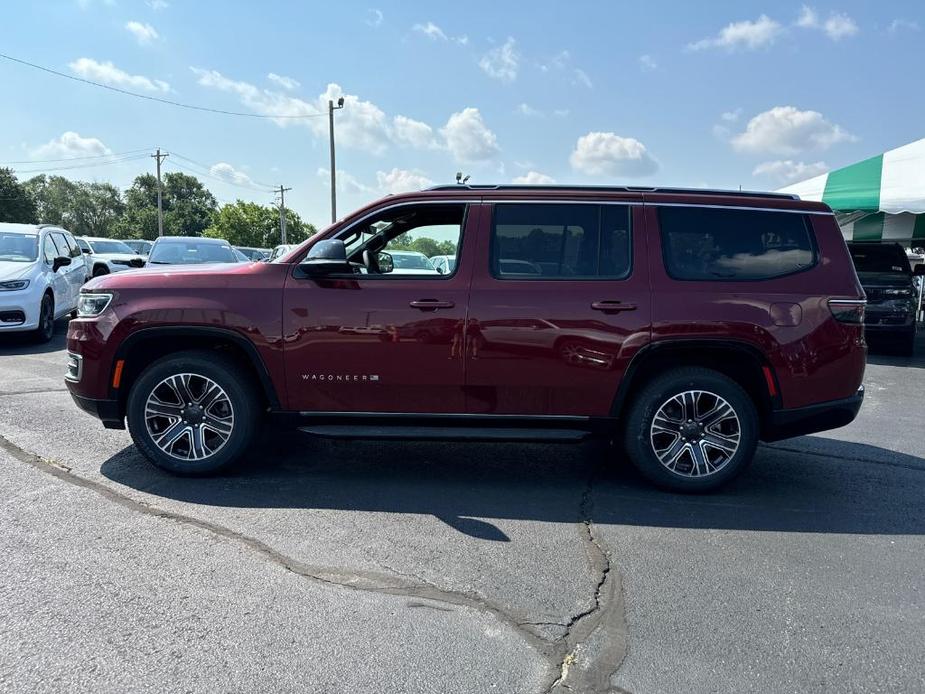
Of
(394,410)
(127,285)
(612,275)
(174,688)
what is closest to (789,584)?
(612,275)

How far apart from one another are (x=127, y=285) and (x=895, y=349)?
12.6 m

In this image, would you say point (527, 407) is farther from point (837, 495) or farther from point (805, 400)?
point (837, 495)

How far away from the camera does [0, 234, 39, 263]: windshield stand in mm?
10875

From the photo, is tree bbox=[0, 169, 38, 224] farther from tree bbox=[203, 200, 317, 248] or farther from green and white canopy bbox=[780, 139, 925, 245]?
green and white canopy bbox=[780, 139, 925, 245]

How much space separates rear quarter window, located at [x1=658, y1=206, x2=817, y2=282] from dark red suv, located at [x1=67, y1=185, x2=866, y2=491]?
1 centimetres

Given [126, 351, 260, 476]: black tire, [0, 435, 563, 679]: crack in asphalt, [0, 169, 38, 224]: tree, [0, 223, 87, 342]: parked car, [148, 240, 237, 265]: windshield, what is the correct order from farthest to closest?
[0, 169, 38, 224]: tree, [148, 240, 237, 265]: windshield, [0, 223, 87, 342]: parked car, [126, 351, 260, 476]: black tire, [0, 435, 563, 679]: crack in asphalt

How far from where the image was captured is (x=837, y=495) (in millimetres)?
4793

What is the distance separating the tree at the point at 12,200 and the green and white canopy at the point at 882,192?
6536 centimetres

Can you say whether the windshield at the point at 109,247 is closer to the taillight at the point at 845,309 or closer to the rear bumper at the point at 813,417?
the rear bumper at the point at 813,417

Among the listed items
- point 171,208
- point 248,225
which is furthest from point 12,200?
point 171,208

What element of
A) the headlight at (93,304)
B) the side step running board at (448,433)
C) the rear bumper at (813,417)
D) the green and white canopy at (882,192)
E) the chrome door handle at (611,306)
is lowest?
the side step running board at (448,433)

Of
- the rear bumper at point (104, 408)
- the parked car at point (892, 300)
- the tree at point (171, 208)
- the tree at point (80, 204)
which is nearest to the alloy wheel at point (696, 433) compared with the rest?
the rear bumper at point (104, 408)

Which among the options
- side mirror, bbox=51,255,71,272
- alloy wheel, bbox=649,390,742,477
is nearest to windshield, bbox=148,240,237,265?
side mirror, bbox=51,255,71,272

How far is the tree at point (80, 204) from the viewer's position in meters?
109
